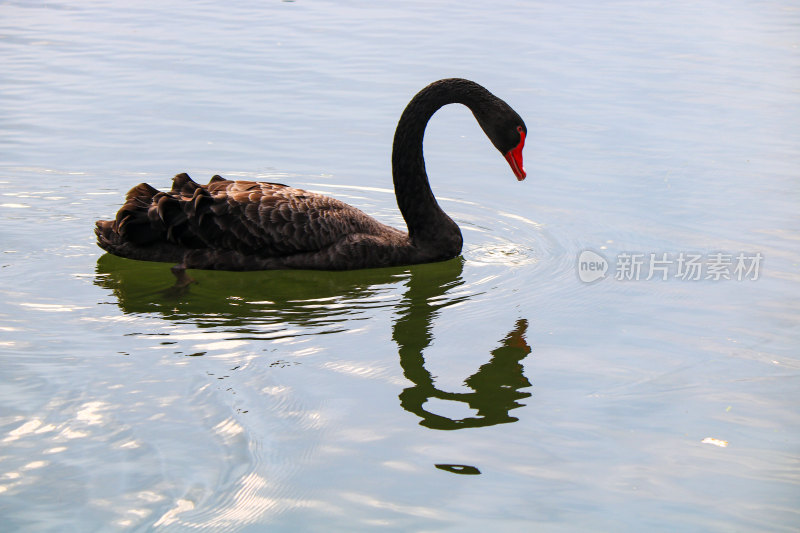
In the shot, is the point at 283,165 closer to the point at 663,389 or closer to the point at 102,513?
the point at 663,389

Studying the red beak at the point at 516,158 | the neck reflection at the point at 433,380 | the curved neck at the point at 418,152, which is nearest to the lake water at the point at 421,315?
the neck reflection at the point at 433,380

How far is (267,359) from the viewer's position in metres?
5.23

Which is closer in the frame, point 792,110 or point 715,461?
point 715,461

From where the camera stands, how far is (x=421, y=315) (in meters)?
6.04

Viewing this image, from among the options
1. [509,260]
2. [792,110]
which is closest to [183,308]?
[509,260]

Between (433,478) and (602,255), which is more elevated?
(602,255)

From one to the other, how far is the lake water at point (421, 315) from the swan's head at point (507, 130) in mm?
642

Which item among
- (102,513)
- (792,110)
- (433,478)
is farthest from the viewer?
(792,110)

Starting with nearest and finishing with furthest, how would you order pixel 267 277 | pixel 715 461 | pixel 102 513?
pixel 102 513
pixel 715 461
pixel 267 277

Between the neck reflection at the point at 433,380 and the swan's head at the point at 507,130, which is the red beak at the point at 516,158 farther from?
the neck reflection at the point at 433,380

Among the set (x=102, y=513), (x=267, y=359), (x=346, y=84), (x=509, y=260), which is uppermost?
(x=346, y=84)

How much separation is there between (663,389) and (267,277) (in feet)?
8.68

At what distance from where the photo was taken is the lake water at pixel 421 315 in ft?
13.4

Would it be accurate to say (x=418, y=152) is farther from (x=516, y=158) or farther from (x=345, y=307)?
(x=345, y=307)
